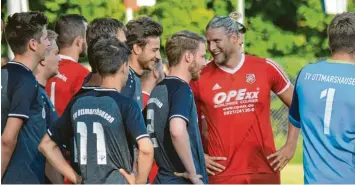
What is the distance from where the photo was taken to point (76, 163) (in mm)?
7949

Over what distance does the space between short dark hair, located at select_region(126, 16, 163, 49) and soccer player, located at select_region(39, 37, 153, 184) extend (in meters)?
1.58

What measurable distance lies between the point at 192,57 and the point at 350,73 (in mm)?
1283

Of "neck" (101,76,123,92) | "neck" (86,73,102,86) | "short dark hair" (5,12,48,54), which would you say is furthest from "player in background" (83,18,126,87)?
"neck" (101,76,123,92)

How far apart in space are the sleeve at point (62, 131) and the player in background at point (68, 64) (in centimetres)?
209

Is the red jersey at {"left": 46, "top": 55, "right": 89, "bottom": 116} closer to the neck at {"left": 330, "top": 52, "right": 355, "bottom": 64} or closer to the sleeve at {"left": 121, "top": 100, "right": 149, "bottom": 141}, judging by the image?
the sleeve at {"left": 121, "top": 100, "right": 149, "bottom": 141}

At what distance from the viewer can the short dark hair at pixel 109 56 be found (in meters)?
7.60

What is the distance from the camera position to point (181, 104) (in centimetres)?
838

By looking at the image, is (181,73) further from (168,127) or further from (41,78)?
(41,78)

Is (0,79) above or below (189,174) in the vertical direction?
above

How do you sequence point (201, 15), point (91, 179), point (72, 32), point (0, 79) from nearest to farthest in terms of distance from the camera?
point (91, 179), point (0, 79), point (72, 32), point (201, 15)

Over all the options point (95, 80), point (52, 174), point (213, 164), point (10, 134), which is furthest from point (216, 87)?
point (10, 134)

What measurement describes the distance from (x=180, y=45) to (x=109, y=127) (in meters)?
1.37

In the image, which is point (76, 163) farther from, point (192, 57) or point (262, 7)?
point (262, 7)

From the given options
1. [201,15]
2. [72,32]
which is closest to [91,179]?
[72,32]
